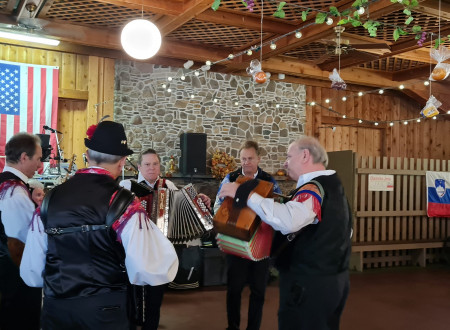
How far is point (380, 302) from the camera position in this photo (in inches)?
230

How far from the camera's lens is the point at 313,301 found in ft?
8.55

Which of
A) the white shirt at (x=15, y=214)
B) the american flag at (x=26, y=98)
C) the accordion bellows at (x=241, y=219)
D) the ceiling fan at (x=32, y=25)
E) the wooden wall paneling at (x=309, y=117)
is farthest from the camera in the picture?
the wooden wall paneling at (x=309, y=117)

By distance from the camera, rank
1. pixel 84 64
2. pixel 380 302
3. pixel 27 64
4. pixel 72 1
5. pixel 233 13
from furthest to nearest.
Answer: pixel 84 64 → pixel 27 64 → pixel 233 13 → pixel 72 1 → pixel 380 302

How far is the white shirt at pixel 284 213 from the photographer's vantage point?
2434 millimetres

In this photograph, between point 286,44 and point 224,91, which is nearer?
point 286,44

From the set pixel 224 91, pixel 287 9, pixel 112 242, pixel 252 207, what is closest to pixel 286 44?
pixel 287 9

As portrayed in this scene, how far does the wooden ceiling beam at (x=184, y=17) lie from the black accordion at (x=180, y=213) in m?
3.05

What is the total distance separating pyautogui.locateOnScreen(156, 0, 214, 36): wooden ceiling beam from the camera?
5.94 m

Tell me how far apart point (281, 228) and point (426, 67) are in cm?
875

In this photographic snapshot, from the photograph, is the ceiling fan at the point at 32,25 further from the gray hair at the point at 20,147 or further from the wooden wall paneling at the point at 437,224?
the wooden wall paneling at the point at 437,224

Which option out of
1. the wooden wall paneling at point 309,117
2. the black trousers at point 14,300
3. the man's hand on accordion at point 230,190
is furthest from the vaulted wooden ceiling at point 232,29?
the black trousers at point 14,300

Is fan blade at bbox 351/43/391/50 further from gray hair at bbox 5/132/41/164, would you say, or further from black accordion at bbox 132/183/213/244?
gray hair at bbox 5/132/41/164

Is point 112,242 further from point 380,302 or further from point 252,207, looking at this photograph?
point 380,302

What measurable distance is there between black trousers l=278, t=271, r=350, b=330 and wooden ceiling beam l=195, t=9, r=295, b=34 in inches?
189
